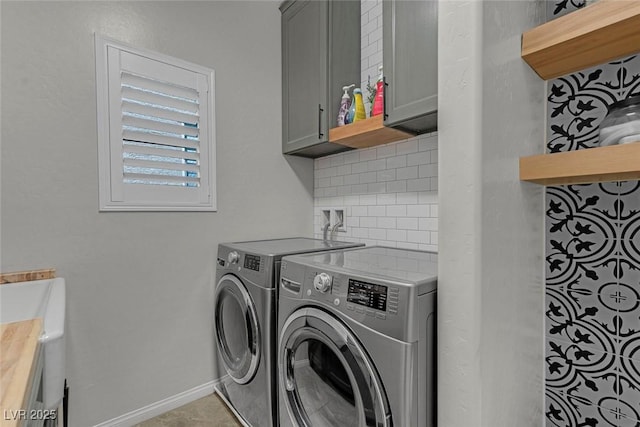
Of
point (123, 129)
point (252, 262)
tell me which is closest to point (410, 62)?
point (252, 262)

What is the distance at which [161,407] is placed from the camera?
181cm

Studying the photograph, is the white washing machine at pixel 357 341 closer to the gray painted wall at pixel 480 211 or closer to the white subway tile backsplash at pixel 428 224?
the gray painted wall at pixel 480 211

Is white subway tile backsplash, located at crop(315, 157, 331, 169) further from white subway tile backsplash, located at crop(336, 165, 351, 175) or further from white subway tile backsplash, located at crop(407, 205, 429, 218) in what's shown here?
white subway tile backsplash, located at crop(407, 205, 429, 218)

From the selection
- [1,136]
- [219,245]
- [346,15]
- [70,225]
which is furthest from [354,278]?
[346,15]

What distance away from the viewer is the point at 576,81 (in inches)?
45.5

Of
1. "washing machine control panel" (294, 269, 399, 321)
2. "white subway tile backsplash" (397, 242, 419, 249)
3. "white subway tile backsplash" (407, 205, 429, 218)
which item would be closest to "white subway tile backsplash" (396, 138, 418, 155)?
"white subway tile backsplash" (407, 205, 429, 218)

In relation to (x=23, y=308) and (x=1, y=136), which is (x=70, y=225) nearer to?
(x=1, y=136)

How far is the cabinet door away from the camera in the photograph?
6.51 feet

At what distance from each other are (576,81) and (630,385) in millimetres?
1069

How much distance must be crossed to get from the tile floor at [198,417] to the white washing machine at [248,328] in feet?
0.16

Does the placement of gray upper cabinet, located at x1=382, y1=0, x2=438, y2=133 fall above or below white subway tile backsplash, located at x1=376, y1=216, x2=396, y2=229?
above

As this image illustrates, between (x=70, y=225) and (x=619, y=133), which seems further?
(x=70, y=225)

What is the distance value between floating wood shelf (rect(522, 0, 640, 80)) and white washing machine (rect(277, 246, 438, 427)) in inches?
32.4

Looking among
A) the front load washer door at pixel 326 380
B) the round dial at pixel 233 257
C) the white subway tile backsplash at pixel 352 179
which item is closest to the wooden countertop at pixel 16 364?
the front load washer door at pixel 326 380
